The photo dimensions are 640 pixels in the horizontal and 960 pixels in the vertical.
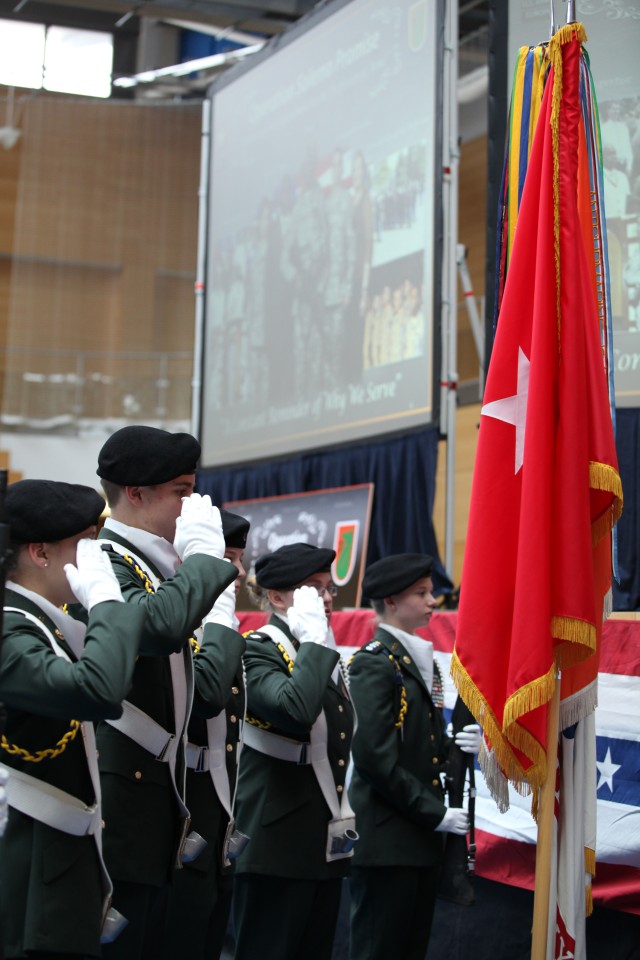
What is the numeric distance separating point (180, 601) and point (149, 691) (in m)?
0.32

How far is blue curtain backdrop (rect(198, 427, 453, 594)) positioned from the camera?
705 cm

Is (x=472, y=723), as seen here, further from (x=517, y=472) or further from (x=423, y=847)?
(x=517, y=472)

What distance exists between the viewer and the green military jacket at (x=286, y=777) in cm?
310

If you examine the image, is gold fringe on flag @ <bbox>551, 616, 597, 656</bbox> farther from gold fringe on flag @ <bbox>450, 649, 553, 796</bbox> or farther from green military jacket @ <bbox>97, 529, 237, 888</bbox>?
green military jacket @ <bbox>97, 529, 237, 888</bbox>

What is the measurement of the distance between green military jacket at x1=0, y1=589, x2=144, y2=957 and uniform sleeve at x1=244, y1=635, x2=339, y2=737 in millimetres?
983

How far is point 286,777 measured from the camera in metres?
3.27

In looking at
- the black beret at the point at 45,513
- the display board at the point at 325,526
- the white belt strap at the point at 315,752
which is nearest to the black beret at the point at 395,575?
the white belt strap at the point at 315,752

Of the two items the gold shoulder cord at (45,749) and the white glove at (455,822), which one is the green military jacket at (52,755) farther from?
the white glove at (455,822)

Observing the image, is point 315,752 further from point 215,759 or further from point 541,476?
point 541,476

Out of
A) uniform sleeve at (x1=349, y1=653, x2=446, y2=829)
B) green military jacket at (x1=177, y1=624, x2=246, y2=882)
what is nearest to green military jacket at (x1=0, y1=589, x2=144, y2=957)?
green military jacket at (x1=177, y1=624, x2=246, y2=882)

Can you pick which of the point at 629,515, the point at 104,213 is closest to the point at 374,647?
the point at 629,515

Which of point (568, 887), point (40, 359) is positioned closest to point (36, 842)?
point (568, 887)

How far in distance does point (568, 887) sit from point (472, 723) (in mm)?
858

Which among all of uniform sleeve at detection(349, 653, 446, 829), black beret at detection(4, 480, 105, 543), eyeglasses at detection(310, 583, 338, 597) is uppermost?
black beret at detection(4, 480, 105, 543)
